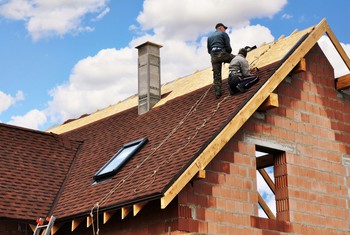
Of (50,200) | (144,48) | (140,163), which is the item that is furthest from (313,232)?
(144,48)

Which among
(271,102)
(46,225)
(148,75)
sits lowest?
(46,225)

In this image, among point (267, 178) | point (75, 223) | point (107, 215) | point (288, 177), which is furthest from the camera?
point (267, 178)

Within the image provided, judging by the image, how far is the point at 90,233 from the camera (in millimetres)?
15562

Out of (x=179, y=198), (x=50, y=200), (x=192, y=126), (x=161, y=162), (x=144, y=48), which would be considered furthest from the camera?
(x=144, y=48)

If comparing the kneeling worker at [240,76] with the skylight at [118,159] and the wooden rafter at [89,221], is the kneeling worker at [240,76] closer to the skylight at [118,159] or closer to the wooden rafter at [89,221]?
the skylight at [118,159]

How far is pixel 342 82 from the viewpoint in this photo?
17828mm

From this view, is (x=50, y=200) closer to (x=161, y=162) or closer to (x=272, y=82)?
(x=161, y=162)

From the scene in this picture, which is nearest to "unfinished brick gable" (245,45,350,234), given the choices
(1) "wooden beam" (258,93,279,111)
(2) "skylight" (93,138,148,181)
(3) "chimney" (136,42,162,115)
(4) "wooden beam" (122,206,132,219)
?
(1) "wooden beam" (258,93,279,111)

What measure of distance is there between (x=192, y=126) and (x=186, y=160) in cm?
219

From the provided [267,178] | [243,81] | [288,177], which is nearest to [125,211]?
[288,177]

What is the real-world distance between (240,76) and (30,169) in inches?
257

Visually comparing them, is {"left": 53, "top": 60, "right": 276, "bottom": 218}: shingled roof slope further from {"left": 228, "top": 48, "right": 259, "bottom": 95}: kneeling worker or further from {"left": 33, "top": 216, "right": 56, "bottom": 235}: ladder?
{"left": 33, "top": 216, "right": 56, "bottom": 235}: ladder

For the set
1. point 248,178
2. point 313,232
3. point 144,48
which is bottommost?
point 313,232

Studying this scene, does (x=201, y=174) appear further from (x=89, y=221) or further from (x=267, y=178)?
(x=267, y=178)
